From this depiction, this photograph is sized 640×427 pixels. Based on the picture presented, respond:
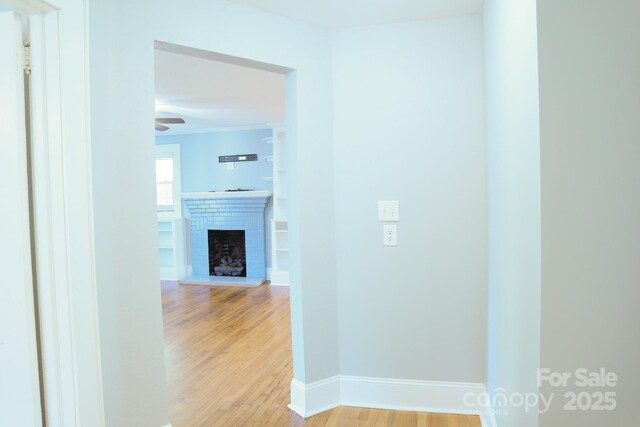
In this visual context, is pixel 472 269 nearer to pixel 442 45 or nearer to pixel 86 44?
pixel 442 45

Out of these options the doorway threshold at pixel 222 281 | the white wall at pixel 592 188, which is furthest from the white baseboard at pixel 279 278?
the white wall at pixel 592 188

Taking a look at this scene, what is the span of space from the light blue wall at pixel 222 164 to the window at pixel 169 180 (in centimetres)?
9

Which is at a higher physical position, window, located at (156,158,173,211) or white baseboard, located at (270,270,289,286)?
window, located at (156,158,173,211)

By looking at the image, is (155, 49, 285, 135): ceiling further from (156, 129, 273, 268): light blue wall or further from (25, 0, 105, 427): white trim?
(25, 0, 105, 427): white trim

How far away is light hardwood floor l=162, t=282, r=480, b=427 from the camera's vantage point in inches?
93.0

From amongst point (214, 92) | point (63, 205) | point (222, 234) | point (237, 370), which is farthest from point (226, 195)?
point (63, 205)

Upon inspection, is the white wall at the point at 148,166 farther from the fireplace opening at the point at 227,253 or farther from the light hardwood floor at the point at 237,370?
the fireplace opening at the point at 227,253

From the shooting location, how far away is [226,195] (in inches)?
259

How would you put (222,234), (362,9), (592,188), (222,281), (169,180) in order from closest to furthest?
(592,188) → (362,9) → (222,281) → (222,234) → (169,180)

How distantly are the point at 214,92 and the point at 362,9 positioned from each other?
8.16 feet

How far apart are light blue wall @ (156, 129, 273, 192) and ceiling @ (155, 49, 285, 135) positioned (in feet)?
1.19

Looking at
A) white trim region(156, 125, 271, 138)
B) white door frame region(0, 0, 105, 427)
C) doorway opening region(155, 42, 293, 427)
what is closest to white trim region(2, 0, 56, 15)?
white door frame region(0, 0, 105, 427)

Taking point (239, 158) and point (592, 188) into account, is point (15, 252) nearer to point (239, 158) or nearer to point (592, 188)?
point (592, 188)

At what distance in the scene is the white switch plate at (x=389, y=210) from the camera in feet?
8.04
